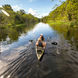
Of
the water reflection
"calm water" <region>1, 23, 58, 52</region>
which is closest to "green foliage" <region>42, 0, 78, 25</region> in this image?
the water reflection

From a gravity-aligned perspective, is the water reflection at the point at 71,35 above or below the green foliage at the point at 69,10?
below

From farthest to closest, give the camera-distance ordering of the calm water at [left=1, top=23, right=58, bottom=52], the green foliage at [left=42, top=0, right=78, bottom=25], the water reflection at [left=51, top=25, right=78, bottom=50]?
the green foliage at [left=42, top=0, right=78, bottom=25], the water reflection at [left=51, top=25, right=78, bottom=50], the calm water at [left=1, top=23, right=58, bottom=52]

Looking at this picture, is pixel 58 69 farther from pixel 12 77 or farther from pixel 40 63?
pixel 12 77

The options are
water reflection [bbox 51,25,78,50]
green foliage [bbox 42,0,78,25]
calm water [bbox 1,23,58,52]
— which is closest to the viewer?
calm water [bbox 1,23,58,52]

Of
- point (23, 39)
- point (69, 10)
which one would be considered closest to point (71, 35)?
point (23, 39)

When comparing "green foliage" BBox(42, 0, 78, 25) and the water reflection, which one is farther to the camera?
"green foliage" BBox(42, 0, 78, 25)

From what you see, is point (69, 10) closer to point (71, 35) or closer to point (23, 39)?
point (71, 35)

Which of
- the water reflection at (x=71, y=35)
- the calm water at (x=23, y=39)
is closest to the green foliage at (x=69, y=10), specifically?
the water reflection at (x=71, y=35)

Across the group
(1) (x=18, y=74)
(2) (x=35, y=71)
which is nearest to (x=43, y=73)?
(2) (x=35, y=71)

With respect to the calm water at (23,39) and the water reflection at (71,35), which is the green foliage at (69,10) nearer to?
the water reflection at (71,35)

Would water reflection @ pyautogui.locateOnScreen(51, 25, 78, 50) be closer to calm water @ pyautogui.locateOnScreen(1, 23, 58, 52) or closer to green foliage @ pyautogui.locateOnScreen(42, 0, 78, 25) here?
calm water @ pyautogui.locateOnScreen(1, 23, 58, 52)

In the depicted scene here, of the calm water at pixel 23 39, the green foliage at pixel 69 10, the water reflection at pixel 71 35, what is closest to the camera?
the calm water at pixel 23 39

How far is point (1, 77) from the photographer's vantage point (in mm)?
6141

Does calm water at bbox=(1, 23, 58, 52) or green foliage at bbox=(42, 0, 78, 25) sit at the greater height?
green foliage at bbox=(42, 0, 78, 25)
